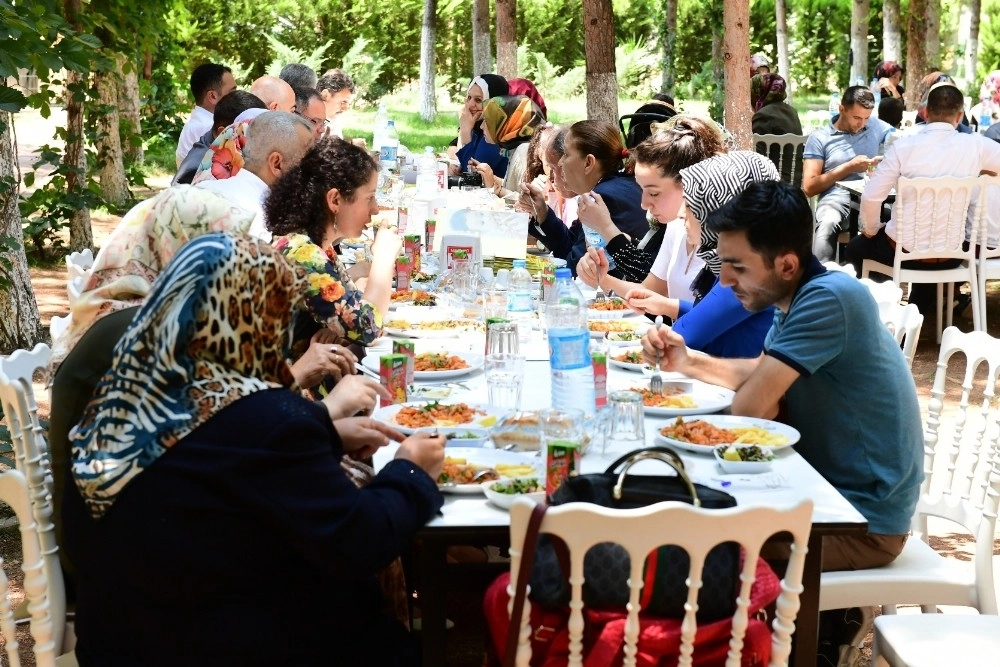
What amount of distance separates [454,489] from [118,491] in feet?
2.48

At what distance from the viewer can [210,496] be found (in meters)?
2.05

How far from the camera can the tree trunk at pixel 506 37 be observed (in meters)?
16.3

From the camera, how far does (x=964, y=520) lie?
3.37 m

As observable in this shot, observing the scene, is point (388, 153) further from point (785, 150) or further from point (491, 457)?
point (491, 457)

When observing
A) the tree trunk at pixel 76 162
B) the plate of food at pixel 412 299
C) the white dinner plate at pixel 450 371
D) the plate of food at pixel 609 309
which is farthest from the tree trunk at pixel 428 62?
the white dinner plate at pixel 450 371

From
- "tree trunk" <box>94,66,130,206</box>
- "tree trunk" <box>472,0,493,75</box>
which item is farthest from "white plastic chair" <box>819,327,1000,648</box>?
"tree trunk" <box>472,0,493,75</box>

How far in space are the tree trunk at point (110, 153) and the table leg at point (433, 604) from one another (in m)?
9.71

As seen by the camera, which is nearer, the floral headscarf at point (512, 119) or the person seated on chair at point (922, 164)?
the person seated on chair at point (922, 164)

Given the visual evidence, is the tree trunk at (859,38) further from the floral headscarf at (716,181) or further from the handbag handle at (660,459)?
the handbag handle at (660,459)

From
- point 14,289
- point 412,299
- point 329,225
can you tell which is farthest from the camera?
point 14,289

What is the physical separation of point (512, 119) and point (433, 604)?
6644 millimetres

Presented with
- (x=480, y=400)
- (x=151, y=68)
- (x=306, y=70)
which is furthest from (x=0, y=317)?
(x=151, y=68)

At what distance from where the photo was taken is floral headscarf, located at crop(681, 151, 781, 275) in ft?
13.0

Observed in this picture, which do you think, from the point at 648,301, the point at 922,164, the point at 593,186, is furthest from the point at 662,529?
the point at 922,164
